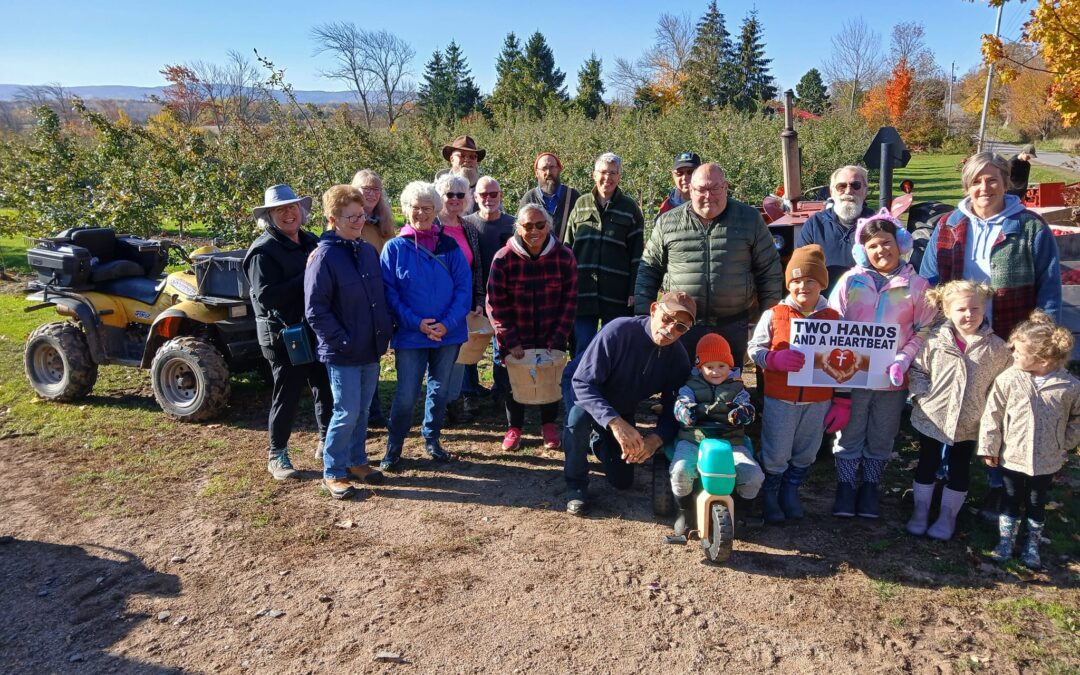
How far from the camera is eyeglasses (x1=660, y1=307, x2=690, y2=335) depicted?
12.2 ft

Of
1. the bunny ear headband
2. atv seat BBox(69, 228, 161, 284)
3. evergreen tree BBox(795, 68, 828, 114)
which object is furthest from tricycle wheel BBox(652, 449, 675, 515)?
evergreen tree BBox(795, 68, 828, 114)

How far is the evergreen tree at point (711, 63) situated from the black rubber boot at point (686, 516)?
30967mm

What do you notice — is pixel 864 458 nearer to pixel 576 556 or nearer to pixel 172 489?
pixel 576 556

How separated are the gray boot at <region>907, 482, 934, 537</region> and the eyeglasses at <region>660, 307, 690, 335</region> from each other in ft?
5.14

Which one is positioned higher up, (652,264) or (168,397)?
(652,264)

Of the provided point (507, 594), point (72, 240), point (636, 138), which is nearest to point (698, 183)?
point (507, 594)

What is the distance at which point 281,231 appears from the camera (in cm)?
456

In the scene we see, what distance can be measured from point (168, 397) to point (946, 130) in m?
41.5

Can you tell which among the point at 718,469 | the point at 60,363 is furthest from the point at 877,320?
the point at 60,363

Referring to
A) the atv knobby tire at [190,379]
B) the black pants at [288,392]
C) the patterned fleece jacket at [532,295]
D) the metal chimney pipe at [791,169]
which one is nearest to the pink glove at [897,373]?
the patterned fleece jacket at [532,295]

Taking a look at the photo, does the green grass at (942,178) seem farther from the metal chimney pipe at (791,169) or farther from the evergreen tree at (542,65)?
the evergreen tree at (542,65)

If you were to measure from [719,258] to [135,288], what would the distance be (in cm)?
487

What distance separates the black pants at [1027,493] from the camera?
3451 mm

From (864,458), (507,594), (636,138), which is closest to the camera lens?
(507,594)
